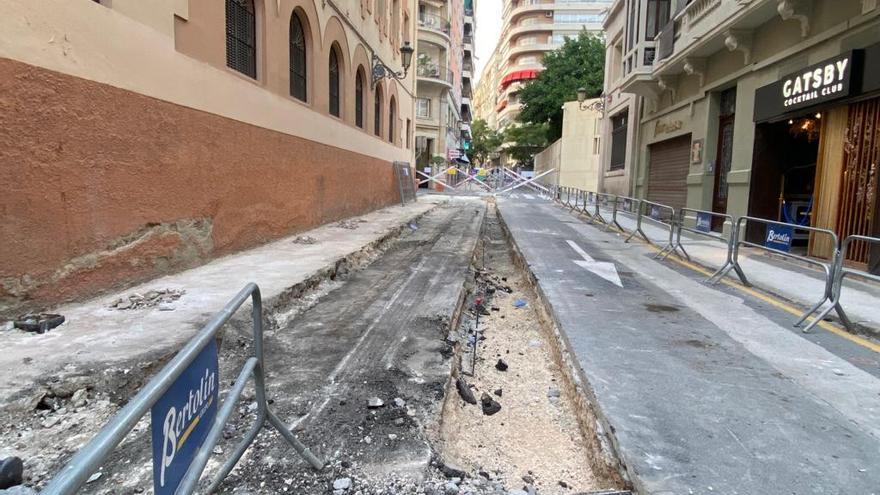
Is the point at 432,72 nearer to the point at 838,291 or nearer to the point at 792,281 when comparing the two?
the point at 792,281

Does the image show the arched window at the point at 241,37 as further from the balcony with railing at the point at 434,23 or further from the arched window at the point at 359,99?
the balcony with railing at the point at 434,23

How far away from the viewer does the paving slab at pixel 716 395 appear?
9.27 feet

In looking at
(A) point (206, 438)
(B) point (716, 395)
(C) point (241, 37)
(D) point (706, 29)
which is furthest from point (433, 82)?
(A) point (206, 438)

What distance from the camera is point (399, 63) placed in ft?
74.1

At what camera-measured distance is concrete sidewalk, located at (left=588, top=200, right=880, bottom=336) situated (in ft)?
20.7

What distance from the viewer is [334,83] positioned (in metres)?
14.1

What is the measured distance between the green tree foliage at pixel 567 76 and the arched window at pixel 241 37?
41984 mm

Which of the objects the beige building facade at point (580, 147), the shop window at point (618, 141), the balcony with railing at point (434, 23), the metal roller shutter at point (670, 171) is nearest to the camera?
the metal roller shutter at point (670, 171)

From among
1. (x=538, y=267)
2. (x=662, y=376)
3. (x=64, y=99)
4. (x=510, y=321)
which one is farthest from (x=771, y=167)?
(x=64, y=99)

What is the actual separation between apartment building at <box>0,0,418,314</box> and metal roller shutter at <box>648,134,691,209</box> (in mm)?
10857

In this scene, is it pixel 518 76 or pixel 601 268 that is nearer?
pixel 601 268

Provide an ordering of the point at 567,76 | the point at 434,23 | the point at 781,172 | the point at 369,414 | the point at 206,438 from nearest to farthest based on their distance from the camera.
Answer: the point at 206,438
the point at 369,414
the point at 781,172
the point at 434,23
the point at 567,76

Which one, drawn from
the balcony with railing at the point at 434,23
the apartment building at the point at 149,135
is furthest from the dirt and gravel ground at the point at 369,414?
the balcony with railing at the point at 434,23

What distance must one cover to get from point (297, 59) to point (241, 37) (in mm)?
2540
